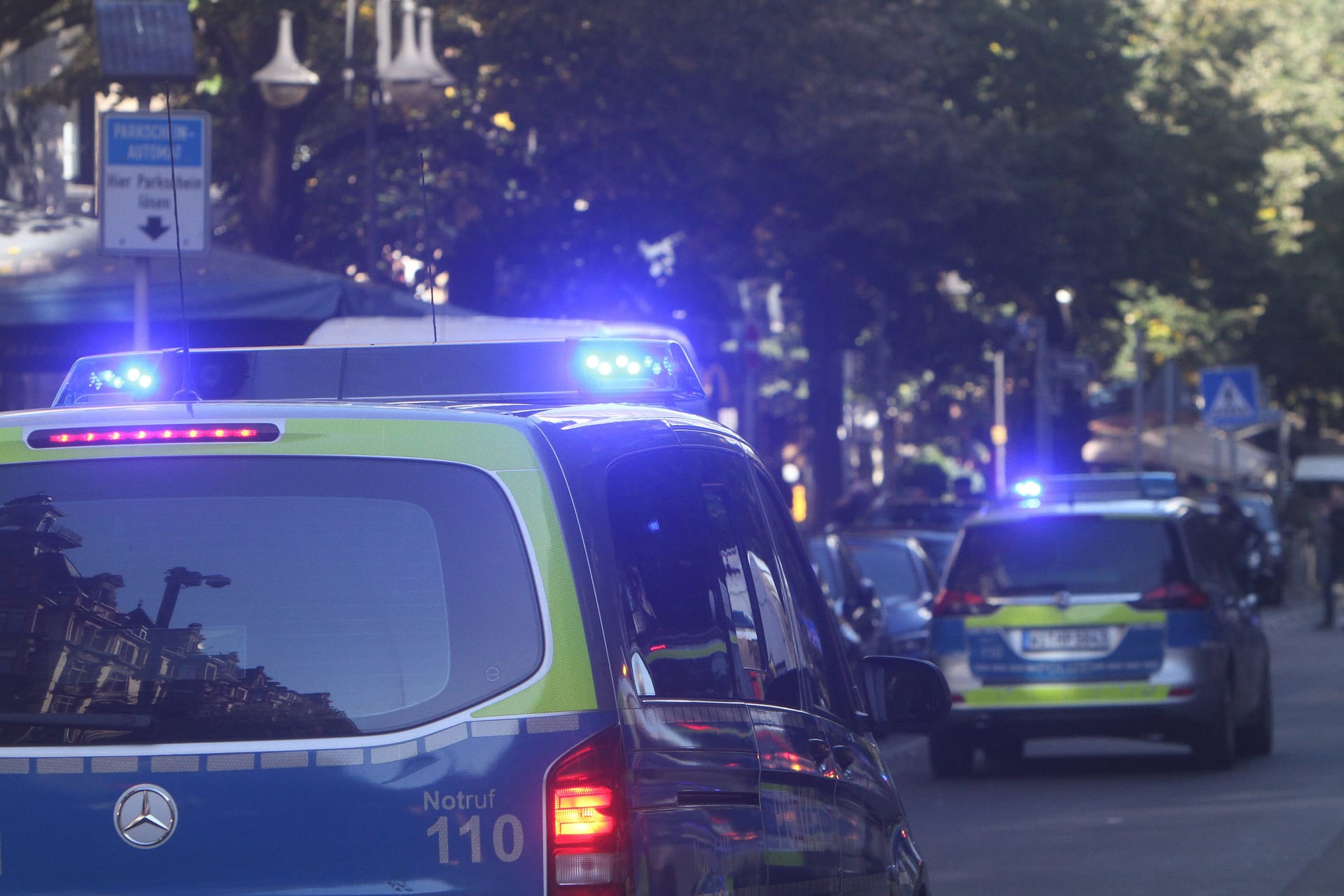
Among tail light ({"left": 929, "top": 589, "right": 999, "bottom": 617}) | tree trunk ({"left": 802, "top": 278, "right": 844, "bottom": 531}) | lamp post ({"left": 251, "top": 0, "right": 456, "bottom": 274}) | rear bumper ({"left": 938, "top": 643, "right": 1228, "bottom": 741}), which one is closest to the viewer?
rear bumper ({"left": 938, "top": 643, "right": 1228, "bottom": 741})

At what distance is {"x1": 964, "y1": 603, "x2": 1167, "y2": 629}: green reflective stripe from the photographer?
42.8 ft

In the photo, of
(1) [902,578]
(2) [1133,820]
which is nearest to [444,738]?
(2) [1133,820]

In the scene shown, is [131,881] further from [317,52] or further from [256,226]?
[317,52]

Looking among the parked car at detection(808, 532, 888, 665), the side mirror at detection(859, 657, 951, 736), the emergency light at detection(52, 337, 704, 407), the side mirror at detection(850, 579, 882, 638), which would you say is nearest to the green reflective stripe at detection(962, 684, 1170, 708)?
the parked car at detection(808, 532, 888, 665)

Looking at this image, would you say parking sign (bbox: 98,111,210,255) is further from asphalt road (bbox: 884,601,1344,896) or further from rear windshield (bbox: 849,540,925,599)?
rear windshield (bbox: 849,540,925,599)

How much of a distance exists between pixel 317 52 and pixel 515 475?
20419mm

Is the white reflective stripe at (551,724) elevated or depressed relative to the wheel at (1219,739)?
elevated

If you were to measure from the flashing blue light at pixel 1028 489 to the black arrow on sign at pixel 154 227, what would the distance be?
660 centimetres

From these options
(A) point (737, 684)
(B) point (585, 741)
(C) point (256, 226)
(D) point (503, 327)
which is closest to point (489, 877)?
(B) point (585, 741)

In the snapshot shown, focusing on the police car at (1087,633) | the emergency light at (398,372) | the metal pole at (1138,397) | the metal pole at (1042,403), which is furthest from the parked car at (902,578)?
the emergency light at (398,372)

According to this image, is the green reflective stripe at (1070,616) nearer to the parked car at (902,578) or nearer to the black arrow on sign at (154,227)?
the parked car at (902,578)

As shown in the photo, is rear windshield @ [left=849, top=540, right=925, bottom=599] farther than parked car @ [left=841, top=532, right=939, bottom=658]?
Yes

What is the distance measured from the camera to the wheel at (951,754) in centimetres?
1337

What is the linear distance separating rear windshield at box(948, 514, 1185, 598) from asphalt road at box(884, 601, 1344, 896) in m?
1.13
